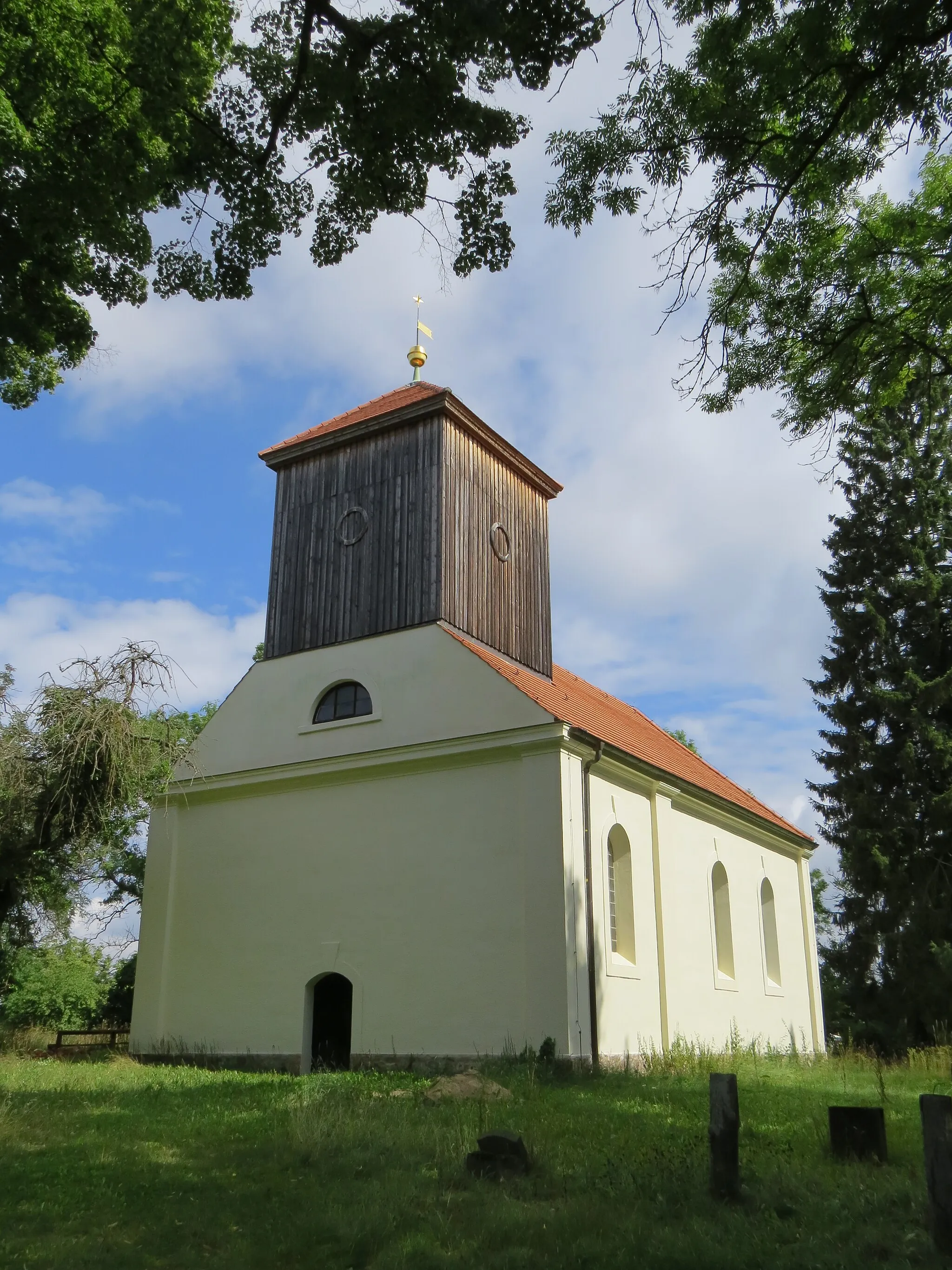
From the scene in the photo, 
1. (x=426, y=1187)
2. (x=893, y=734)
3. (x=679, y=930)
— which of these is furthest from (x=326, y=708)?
(x=893, y=734)

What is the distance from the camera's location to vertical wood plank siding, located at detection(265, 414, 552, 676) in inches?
709

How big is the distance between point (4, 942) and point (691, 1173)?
1738 centimetres

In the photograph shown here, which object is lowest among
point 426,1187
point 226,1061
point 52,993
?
point 426,1187

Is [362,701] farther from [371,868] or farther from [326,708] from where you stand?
[371,868]

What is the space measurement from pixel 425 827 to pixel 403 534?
5.19 m

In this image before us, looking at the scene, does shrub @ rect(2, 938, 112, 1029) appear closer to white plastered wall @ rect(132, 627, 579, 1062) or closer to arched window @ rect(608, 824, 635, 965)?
white plastered wall @ rect(132, 627, 579, 1062)

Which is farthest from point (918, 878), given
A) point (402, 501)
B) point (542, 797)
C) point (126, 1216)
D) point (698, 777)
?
point (126, 1216)

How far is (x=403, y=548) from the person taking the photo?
1822 cm

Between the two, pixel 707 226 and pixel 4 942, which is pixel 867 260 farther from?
pixel 4 942

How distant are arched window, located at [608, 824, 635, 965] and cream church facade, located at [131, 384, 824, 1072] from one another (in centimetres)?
4


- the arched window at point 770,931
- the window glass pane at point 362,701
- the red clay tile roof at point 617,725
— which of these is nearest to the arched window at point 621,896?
the red clay tile roof at point 617,725

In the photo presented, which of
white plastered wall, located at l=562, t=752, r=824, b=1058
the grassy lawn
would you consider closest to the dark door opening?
white plastered wall, located at l=562, t=752, r=824, b=1058

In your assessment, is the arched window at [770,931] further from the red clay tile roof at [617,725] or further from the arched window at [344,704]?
the arched window at [344,704]

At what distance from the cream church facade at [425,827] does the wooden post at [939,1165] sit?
8199mm
